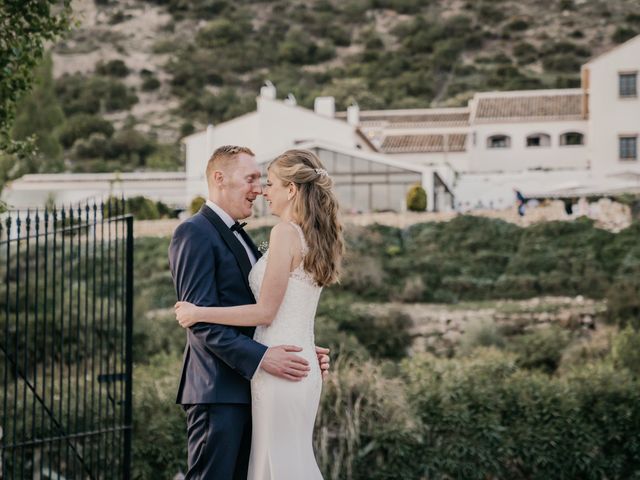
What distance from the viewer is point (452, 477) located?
1086 cm

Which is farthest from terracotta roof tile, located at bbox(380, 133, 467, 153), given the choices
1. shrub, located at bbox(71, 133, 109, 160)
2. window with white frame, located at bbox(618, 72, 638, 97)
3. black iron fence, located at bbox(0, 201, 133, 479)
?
black iron fence, located at bbox(0, 201, 133, 479)

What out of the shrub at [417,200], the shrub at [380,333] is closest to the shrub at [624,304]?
the shrub at [380,333]

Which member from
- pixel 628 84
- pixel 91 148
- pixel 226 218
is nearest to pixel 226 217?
pixel 226 218

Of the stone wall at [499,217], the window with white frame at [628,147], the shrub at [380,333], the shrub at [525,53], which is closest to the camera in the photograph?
the shrub at [380,333]

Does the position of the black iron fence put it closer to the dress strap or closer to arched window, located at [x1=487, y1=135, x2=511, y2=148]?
the dress strap

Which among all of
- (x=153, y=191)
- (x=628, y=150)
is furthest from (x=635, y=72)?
(x=153, y=191)

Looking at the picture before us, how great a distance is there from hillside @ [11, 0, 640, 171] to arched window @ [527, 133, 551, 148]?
63.7 ft

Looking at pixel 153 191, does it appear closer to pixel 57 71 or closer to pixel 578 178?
pixel 578 178

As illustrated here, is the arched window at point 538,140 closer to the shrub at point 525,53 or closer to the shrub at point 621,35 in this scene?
the shrub at point 525,53

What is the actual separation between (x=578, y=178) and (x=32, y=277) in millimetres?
20713

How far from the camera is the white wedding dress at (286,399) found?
395 cm

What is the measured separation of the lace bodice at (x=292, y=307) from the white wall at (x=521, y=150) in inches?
1502

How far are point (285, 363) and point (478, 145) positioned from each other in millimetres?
39326

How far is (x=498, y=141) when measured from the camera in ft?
140
